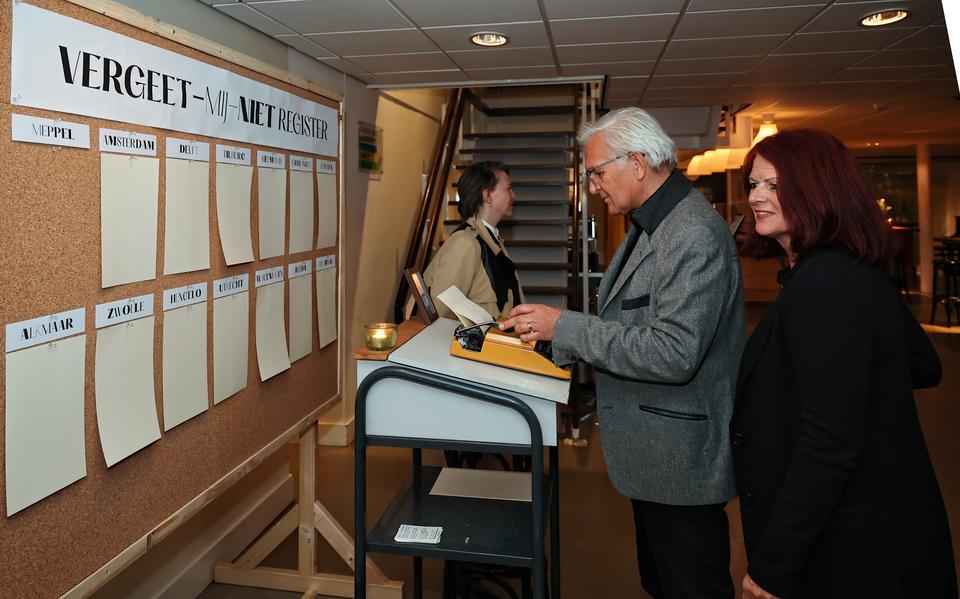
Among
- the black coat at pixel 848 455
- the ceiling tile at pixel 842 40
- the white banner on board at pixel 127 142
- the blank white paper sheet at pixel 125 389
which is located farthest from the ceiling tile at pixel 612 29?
the blank white paper sheet at pixel 125 389

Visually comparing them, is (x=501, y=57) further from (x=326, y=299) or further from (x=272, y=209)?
Result: (x=272, y=209)

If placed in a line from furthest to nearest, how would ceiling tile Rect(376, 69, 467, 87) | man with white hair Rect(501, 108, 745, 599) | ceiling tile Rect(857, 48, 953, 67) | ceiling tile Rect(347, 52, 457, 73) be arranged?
ceiling tile Rect(376, 69, 467, 87), ceiling tile Rect(857, 48, 953, 67), ceiling tile Rect(347, 52, 457, 73), man with white hair Rect(501, 108, 745, 599)

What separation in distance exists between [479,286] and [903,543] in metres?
2.15

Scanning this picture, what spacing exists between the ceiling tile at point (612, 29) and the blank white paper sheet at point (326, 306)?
1555 mm

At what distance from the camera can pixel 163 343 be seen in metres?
1.66

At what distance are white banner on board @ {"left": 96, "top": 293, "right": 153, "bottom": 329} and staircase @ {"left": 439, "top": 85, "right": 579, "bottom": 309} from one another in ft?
12.6

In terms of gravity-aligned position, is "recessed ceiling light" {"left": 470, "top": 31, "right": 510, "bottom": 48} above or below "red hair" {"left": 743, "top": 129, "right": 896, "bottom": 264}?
above

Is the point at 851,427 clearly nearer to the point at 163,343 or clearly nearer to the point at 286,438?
the point at 163,343

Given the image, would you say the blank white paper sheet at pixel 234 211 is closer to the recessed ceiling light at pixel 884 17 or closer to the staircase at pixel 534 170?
the recessed ceiling light at pixel 884 17

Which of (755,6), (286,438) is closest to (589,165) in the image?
(286,438)

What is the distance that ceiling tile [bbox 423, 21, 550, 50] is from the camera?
3119mm

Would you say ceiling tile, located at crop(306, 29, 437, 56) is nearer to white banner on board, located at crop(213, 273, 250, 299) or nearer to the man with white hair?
white banner on board, located at crop(213, 273, 250, 299)

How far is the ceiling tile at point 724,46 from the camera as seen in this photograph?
11.5ft

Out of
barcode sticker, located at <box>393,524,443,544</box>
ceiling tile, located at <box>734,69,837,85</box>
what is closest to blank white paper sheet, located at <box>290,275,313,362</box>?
barcode sticker, located at <box>393,524,443,544</box>
